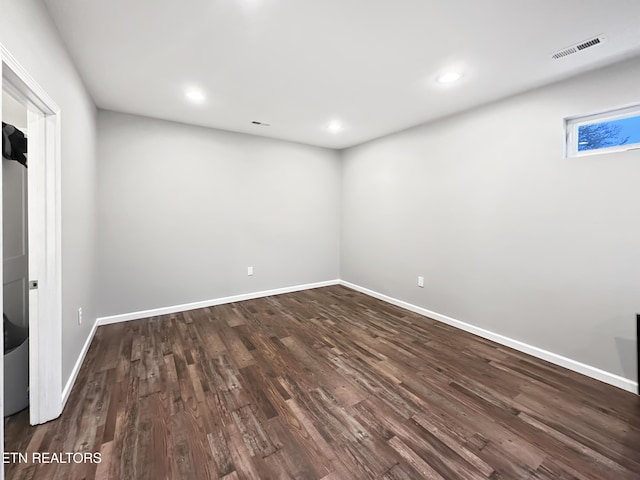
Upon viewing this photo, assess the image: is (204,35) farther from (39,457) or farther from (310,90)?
(39,457)

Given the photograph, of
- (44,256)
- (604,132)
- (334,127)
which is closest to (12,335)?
(44,256)

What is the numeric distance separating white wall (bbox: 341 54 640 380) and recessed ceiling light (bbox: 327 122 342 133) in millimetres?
842

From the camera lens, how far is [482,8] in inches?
63.4

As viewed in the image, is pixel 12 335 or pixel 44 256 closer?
pixel 44 256

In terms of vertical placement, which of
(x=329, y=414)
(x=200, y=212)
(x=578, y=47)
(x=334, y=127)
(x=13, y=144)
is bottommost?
(x=329, y=414)

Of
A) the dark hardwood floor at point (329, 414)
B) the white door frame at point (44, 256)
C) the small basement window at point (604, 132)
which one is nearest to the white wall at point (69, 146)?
the white door frame at point (44, 256)

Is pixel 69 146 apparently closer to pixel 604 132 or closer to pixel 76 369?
pixel 76 369

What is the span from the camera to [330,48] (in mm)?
2000

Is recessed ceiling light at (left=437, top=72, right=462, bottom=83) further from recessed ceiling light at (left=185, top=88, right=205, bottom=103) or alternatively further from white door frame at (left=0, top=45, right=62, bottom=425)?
white door frame at (left=0, top=45, right=62, bottom=425)

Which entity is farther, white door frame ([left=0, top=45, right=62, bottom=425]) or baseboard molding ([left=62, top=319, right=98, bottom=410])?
baseboard molding ([left=62, top=319, right=98, bottom=410])

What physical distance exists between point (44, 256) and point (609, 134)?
4.21m

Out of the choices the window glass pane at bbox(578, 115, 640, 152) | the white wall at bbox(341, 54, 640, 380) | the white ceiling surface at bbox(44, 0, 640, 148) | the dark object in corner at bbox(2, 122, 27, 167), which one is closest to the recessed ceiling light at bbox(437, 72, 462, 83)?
the white ceiling surface at bbox(44, 0, 640, 148)

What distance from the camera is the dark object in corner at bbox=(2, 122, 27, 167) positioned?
1782 mm

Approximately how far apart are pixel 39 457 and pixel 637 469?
318 centimetres
